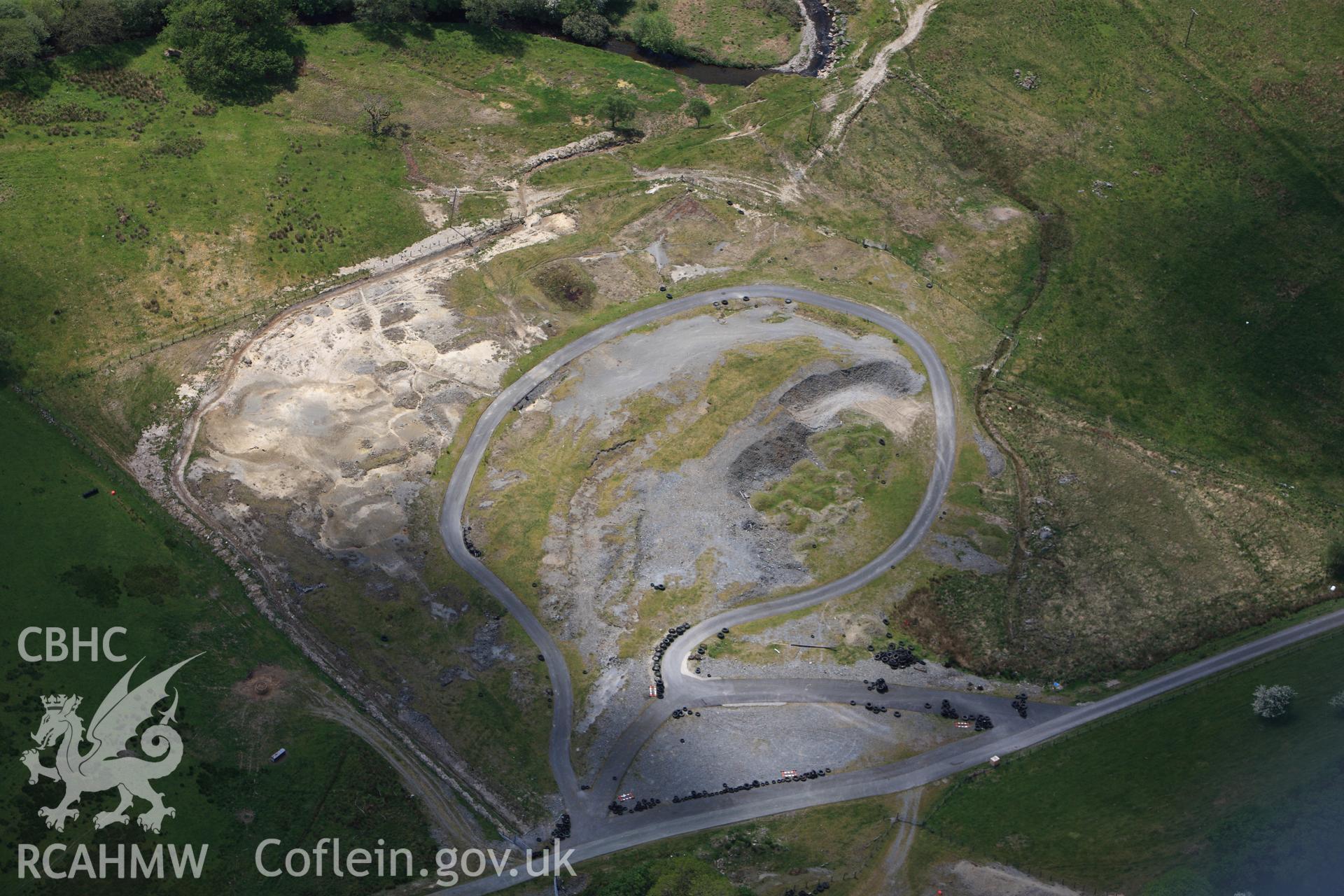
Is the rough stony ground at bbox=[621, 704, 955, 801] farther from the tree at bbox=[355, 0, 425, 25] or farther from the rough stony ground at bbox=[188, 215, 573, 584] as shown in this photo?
the tree at bbox=[355, 0, 425, 25]

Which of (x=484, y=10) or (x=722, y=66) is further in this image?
(x=722, y=66)

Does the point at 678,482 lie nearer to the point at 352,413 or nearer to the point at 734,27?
the point at 352,413

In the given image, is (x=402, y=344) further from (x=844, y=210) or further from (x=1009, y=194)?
(x=1009, y=194)

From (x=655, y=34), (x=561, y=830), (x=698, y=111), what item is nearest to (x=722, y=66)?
(x=655, y=34)

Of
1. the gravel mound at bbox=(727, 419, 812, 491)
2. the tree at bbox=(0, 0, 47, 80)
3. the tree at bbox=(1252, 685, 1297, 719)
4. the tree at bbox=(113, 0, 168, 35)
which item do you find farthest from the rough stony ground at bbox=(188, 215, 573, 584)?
the tree at bbox=(1252, 685, 1297, 719)

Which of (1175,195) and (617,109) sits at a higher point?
(1175,195)

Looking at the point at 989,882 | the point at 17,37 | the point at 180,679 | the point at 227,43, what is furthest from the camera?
the point at 227,43
